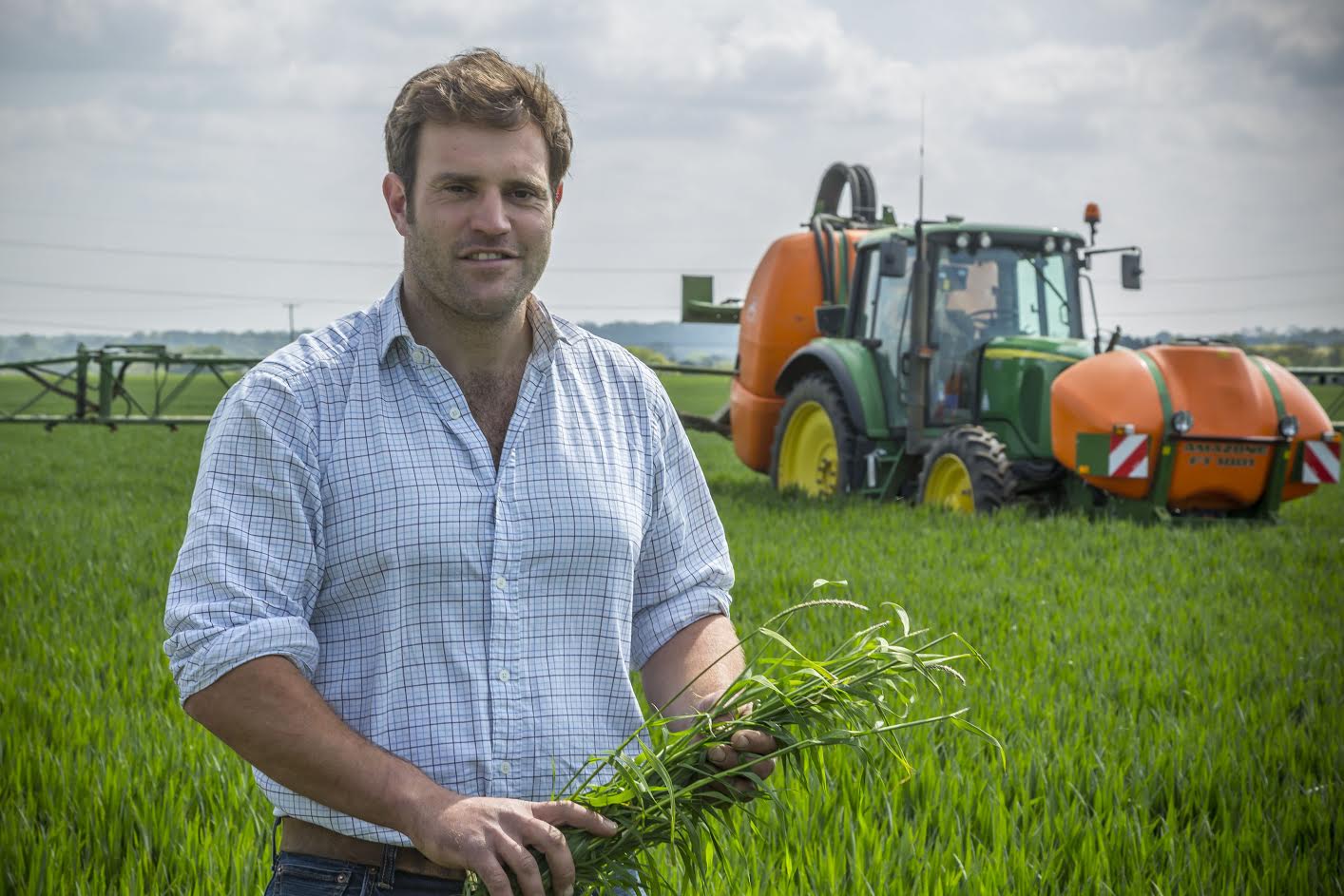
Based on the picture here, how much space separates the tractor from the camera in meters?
9.80

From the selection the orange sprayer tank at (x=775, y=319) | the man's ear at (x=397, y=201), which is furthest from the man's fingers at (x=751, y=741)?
the orange sprayer tank at (x=775, y=319)

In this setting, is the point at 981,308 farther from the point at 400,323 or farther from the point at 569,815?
the point at 569,815

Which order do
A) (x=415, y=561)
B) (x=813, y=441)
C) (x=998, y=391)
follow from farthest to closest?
(x=813, y=441) → (x=998, y=391) → (x=415, y=561)

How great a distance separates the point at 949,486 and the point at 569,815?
928 cm

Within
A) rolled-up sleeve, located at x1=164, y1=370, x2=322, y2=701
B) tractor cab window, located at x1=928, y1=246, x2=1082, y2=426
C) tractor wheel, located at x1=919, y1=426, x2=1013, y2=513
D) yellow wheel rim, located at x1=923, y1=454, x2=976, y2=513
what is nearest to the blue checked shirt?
rolled-up sleeve, located at x1=164, y1=370, x2=322, y2=701

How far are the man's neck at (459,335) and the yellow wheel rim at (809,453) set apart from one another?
10.2m

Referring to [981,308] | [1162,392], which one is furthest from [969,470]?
[981,308]

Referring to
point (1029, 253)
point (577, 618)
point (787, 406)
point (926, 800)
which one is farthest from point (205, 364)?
point (577, 618)

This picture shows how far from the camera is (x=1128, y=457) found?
9.62 metres

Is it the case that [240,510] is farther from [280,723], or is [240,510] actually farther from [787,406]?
[787,406]

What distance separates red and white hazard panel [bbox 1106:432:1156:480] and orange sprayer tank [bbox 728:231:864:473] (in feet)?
12.3

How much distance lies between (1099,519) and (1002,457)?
0.81 metres

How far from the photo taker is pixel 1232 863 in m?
3.55

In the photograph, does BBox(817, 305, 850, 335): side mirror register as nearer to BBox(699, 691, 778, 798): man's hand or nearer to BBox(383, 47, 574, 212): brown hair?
BBox(383, 47, 574, 212): brown hair
